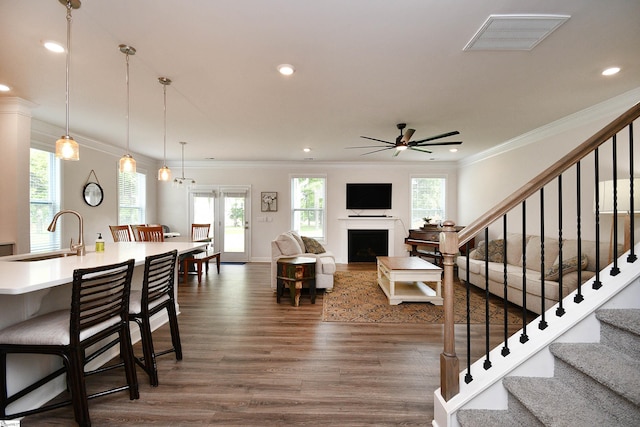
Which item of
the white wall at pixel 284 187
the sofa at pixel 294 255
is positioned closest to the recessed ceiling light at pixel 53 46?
the sofa at pixel 294 255

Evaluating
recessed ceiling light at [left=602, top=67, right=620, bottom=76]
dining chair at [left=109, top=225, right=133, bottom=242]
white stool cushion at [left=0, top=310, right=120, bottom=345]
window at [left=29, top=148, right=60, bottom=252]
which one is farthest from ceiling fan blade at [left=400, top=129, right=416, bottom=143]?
window at [left=29, top=148, right=60, bottom=252]

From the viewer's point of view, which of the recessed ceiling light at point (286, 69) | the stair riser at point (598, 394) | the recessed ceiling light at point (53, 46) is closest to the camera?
the stair riser at point (598, 394)

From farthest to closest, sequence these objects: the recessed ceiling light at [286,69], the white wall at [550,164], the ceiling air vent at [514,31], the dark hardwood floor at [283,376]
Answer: the white wall at [550,164]
the recessed ceiling light at [286,69]
the ceiling air vent at [514,31]
the dark hardwood floor at [283,376]

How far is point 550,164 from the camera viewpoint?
4.35 metres

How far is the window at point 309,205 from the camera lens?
7355mm

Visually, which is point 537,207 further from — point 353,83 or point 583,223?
point 353,83

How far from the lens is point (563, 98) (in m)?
3.32

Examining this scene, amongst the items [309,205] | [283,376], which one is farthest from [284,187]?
[283,376]

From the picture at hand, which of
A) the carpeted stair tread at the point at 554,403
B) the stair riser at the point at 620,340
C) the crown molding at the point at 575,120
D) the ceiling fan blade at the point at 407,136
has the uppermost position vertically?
the crown molding at the point at 575,120

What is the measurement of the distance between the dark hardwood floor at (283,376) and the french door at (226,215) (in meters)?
3.79

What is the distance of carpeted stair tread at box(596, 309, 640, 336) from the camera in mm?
1413

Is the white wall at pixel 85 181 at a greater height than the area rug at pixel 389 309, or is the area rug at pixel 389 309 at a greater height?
the white wall at pixel 85 181

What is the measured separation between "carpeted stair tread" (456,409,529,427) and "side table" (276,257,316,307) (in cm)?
258

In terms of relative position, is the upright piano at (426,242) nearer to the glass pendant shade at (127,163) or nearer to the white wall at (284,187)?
the white wall at (284,187)
